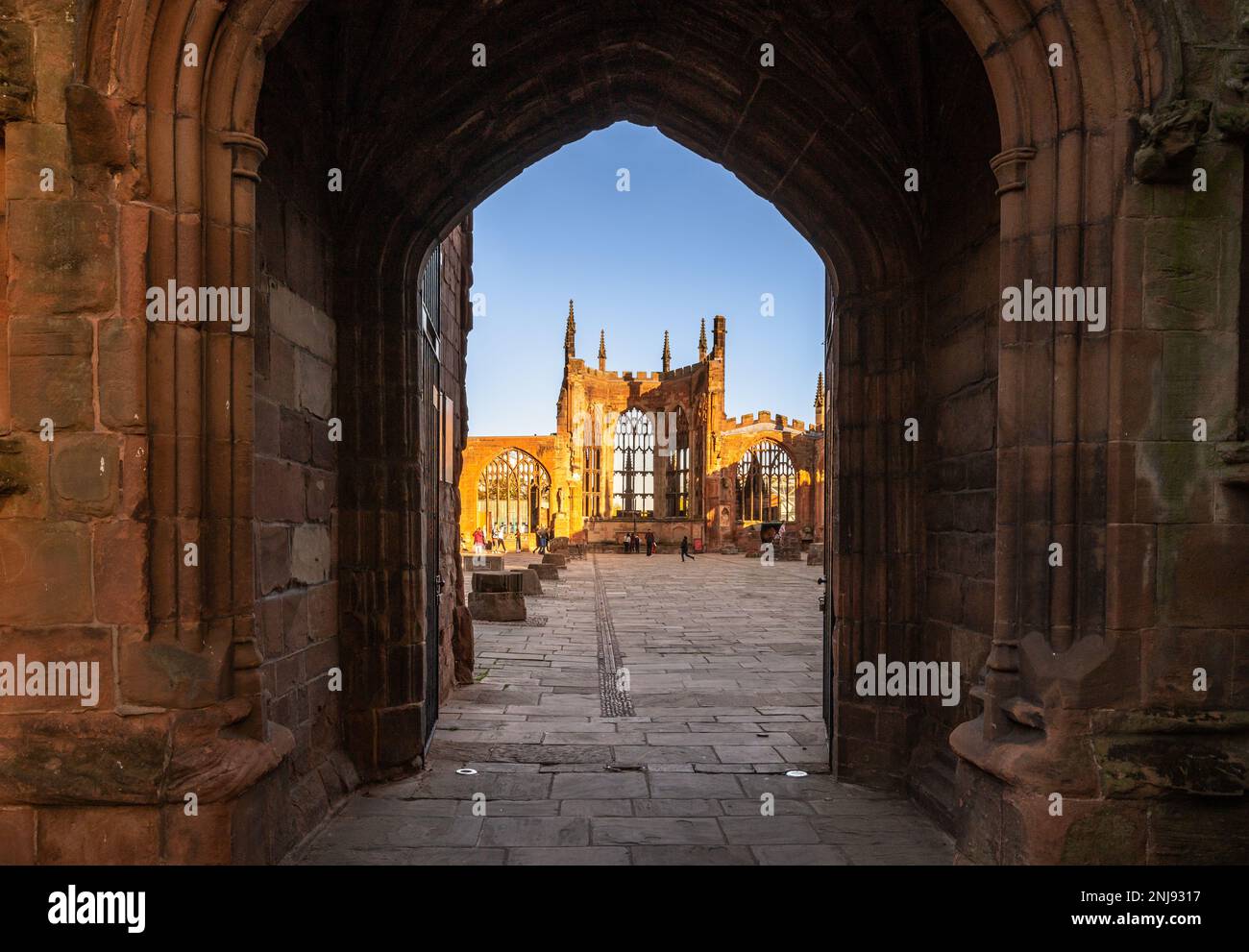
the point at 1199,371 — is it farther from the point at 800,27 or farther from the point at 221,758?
the point at 221,758

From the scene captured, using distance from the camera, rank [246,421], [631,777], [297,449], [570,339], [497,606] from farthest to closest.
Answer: [570,339] < [497,606] < [631,777] < [297,449] < [246,421]

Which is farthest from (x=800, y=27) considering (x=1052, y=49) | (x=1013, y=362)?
(x=1013, y=362)

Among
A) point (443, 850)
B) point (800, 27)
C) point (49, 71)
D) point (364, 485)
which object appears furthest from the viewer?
point (364, 485)

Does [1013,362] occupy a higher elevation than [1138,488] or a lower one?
higher

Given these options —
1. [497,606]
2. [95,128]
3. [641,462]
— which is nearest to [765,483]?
[641,462]

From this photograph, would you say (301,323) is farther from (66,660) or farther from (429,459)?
(66,660)

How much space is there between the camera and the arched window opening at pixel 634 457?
4106 centimetres

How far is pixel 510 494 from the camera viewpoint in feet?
141

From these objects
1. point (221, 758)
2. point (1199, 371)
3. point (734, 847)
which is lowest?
point (734, 847)

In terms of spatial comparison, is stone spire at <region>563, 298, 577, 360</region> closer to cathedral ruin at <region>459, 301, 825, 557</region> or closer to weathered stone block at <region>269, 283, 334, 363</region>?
cathedral ruin at <region>459, 301, 825, 557</region>

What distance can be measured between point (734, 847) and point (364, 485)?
2.77 meters

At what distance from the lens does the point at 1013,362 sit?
8.51ft

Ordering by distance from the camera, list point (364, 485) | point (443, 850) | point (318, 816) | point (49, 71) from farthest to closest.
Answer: point (364, 485) → point (318, 816) → point (443, 850) → point (49, 71)

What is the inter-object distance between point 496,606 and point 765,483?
1249 inches
